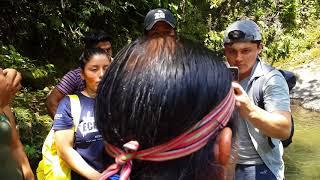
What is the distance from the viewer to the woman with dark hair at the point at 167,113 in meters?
1.00

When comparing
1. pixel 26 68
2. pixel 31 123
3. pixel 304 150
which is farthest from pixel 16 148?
pixel 304 150

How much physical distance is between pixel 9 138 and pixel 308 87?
27.7 ft

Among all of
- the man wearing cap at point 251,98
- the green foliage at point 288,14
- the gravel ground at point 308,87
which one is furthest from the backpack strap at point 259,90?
the green foliage at point 288,14

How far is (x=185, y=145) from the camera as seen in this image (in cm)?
101

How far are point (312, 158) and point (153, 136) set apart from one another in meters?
6.15

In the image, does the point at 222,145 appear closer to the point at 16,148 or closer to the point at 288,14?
the point at 16,148

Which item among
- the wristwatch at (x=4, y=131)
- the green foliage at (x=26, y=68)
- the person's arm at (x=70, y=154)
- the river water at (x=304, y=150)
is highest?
the green foliage at (x=26, y=68)

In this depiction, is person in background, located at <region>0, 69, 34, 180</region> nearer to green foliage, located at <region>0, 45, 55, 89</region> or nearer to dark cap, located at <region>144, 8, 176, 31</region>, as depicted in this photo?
dark cap, located at <region>144, 8, 176, 31</region>

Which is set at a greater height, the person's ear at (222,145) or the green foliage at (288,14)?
the green foliage at (288,14)

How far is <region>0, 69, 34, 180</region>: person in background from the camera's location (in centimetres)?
211

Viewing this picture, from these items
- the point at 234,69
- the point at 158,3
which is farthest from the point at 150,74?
the point at 158,3

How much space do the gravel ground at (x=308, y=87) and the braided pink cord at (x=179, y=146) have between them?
8336 mm

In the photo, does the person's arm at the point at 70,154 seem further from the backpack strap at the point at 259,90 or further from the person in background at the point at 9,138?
the backpack strap at the point at 259,90

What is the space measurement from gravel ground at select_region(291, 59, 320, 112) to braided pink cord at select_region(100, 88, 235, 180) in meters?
8.34
